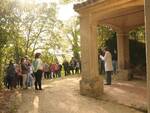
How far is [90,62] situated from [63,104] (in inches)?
84.8

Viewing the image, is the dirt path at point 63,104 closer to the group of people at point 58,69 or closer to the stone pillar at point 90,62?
the stone pillar at point 90,62

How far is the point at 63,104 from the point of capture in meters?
10.8

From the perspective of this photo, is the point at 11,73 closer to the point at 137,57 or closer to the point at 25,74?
the point at 25,74

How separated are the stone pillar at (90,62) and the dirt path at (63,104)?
0.42 m

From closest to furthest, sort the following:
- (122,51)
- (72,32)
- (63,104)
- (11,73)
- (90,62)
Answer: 1. (63,104)
2. (90,62)
3. (11,73)
4. (122,51)
5. (72,32)

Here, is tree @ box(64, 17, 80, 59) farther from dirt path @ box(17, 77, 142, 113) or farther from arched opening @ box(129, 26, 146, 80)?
dirt path @ box(17, 77, 142, 113)

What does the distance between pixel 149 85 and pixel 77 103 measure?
7.48 m

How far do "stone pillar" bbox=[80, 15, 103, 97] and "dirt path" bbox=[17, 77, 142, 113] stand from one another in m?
0.42

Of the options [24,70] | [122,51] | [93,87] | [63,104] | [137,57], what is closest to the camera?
[63,104]

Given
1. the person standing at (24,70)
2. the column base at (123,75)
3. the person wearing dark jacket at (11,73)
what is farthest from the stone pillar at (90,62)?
the column base at (123,75)

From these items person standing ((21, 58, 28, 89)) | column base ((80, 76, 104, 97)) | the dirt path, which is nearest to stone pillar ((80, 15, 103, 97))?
column base ((80, 76, 104, 97))

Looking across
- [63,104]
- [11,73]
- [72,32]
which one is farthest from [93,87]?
[72,32]

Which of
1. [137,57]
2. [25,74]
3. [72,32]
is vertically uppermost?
[72,32]

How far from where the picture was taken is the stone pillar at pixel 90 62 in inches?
474
